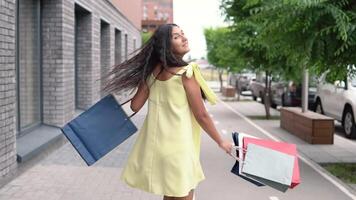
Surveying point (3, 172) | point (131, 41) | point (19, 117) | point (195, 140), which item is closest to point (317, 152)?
point (19, 117)

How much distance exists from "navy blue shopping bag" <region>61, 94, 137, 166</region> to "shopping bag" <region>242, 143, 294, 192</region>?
0.94m

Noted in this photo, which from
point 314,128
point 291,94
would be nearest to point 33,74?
point 314,128

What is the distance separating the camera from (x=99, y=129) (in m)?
4.51

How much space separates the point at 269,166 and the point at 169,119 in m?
0.77

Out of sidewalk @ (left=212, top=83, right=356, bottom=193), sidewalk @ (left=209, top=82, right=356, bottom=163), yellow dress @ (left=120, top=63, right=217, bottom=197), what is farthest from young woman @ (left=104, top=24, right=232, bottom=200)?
sidewalk @ (left=209, top=82, right=356, bottom=163)

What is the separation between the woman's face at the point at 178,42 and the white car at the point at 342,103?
9.36 meters

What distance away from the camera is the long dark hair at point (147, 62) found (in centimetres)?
427

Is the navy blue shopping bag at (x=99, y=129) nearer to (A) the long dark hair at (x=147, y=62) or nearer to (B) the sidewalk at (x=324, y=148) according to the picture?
(A) the long dark hair at (x=147, y=62)

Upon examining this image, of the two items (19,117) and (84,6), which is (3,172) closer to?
(19,117)

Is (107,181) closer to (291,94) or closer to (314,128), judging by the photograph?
(314,128)

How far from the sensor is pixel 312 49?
27.3 feet

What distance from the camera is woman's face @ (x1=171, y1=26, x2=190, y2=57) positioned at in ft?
14.1

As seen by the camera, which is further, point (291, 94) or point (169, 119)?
point (291, 94)

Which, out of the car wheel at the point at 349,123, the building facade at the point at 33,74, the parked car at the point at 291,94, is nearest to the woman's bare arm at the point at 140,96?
the building facade at the point at 33,74
